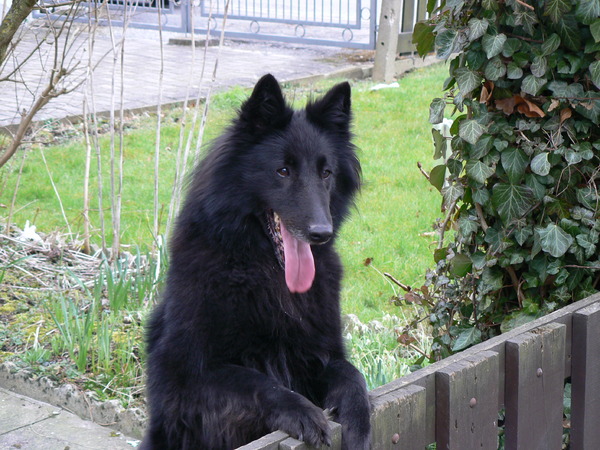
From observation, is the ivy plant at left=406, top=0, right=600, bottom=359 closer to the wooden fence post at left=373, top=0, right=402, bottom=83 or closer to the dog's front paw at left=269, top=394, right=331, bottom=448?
the dog's front paw at left=269, top=394, right=331, bottom=448

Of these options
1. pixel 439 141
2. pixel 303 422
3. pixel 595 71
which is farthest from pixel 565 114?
pixel 303 422

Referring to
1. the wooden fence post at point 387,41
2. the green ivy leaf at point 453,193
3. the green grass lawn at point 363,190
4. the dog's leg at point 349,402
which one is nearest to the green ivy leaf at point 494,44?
the green ivy leaf at point 453,193

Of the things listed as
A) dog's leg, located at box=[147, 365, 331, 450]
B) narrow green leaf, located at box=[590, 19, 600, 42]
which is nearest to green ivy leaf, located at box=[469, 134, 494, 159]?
narrow green leaf, located at box=[590, 19, 600, 42]

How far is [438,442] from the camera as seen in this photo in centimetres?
223

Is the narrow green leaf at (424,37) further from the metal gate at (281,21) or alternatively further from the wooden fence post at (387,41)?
the metal gate at (281,21)

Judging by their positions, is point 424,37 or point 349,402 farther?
point 424,37

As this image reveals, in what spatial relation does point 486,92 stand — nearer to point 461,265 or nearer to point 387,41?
point 461,265

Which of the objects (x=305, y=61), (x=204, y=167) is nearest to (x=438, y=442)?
(x=204, y=167)

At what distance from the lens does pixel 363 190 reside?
4.38 m

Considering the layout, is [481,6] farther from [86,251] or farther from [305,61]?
[305,61]

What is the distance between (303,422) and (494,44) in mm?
1351

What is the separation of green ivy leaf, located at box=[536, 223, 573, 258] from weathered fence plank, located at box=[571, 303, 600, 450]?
21 cm

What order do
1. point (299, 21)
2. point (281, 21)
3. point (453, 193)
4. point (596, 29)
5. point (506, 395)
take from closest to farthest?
point (506, 395) < point (596, 29) < point (453, 193) < point (299, 21) < point (281, 21)

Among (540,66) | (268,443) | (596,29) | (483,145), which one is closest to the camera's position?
(268,443)
